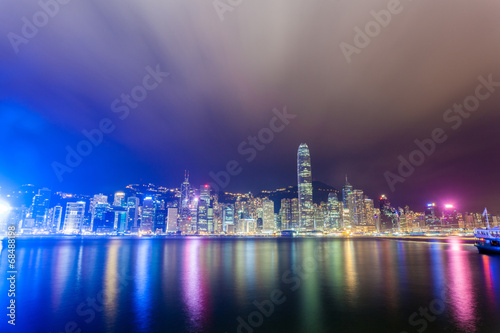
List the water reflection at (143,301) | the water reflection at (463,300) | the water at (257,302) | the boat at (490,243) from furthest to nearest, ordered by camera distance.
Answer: the boat at (490,243)
the water reflection at (143,301)
the water reflection at (463,300)
the water at (257,302)

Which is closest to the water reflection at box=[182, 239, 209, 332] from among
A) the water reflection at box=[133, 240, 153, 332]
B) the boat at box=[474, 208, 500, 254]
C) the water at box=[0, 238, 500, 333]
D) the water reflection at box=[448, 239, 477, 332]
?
the water at box=[0, 238, 500, 333]

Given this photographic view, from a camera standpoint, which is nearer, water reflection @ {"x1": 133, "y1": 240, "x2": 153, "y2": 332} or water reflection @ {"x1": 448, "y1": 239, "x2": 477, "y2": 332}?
water reflection @ {"x1": 448, "y1": 239, "x2": 477, "y2": 332}

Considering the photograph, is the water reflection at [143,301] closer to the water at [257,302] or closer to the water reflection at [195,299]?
the water at [257,302]

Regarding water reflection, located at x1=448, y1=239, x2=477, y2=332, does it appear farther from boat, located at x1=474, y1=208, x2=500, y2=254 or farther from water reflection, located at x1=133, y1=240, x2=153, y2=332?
boat, located at x1=474, y1=208, x2=500, y2=254

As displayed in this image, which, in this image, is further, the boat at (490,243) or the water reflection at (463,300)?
the boat at (490,243)

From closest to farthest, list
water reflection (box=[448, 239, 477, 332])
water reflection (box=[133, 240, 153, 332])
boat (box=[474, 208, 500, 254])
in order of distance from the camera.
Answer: water reflection (box=[448, 239, 477, 332]), water reflection (box=[133, 240, 153, 332]), boat (box=[474, 208, 500, 254])

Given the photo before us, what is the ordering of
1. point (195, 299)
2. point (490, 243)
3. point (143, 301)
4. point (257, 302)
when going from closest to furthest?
point (257, 302)
point (143, 301)
point (195, 299)
point (490, 243)

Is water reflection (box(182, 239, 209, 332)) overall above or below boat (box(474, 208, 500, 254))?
below

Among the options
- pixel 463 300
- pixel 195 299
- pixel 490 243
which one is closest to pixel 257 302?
pixel 195 299

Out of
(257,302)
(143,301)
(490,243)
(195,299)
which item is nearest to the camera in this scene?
(257,302)

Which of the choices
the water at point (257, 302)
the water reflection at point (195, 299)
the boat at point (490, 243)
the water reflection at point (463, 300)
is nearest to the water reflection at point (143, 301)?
the water at point (257, 302)

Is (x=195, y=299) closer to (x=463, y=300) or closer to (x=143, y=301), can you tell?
(x=143, y=301)

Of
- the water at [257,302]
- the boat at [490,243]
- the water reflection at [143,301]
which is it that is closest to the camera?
the water at [257,302]
